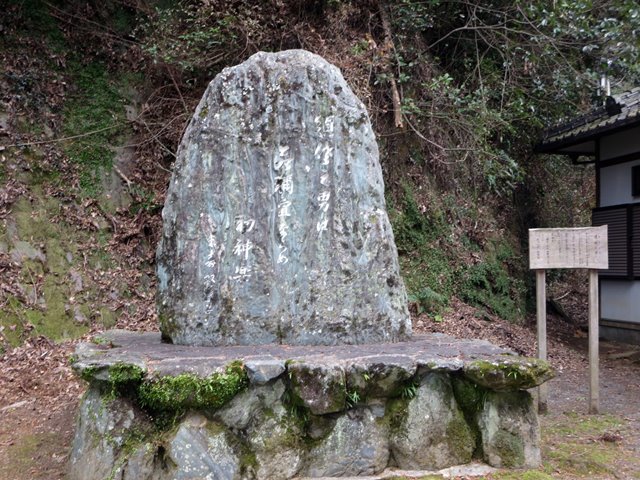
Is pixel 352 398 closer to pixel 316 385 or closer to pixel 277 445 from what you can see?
pixel 316 385

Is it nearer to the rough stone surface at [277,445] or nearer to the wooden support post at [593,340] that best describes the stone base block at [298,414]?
the rough stone surface at [277,445]

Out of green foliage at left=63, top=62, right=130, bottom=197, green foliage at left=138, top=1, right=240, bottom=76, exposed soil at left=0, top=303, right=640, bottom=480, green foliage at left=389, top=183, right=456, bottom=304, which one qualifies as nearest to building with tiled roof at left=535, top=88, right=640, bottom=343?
exposed soil at left=0, top=303, right=640, bottom=480

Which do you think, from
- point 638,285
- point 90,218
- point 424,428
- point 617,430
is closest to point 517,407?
point 424,428

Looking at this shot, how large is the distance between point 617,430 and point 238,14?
7.73 metres

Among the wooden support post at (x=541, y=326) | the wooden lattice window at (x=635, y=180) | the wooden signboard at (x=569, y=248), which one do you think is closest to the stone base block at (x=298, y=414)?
the wooden support post at (x=541, y=326)

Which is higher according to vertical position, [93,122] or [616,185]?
[93,122]

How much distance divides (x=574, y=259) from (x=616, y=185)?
204 inches

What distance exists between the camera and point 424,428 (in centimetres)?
361

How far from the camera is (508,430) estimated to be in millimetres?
3637

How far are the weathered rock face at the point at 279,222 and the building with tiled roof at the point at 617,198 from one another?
6352mm

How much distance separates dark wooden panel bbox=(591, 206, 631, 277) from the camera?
970 centimetres

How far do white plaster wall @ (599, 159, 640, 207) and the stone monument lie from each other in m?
7.00

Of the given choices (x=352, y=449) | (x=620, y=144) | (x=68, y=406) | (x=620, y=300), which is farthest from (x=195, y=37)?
(x=620, y=300)

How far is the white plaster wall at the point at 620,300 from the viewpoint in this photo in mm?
9578
